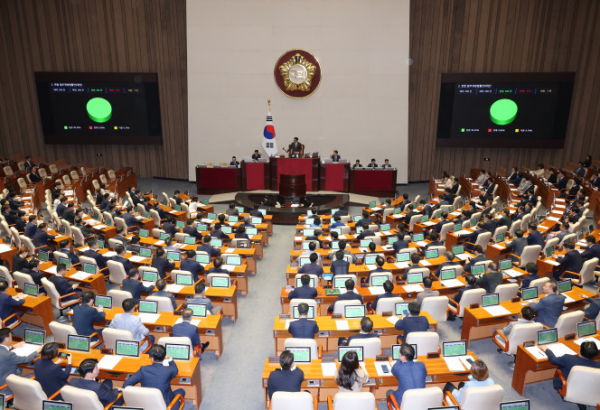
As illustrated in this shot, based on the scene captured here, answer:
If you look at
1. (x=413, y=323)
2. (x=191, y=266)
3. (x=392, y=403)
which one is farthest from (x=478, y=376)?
(x=191, y=266)

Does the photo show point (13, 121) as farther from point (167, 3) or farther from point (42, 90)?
point (167, 3)

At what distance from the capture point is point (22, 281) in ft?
28.6

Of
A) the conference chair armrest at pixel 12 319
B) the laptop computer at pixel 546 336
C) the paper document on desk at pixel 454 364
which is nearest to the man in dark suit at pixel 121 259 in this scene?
the conference chair armrest at pixel 12 319

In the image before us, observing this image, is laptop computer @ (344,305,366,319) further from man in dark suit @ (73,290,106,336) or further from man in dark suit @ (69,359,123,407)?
man in dark suit @ (73,290,106,336)

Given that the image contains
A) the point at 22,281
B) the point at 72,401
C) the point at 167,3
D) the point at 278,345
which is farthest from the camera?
the point at 167,3

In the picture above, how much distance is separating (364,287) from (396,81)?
1445cm

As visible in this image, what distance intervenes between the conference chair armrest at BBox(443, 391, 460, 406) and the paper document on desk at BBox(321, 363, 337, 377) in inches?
59.6

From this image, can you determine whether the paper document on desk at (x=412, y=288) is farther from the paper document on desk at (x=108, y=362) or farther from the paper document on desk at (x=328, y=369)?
the paper document on desk at (x=108, y=362)

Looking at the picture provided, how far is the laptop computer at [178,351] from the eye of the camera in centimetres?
629

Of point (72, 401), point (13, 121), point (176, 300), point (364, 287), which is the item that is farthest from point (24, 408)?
point (13, 121)

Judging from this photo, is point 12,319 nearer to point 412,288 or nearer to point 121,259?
point 121,259

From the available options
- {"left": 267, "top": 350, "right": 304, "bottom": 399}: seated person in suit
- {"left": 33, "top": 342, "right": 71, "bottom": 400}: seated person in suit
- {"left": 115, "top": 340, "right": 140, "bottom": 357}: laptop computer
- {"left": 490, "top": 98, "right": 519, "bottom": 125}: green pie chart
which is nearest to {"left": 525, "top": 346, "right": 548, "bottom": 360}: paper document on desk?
{"left": 267, "top": 350, "right": 304, "bottom": 399}: seated person in suit

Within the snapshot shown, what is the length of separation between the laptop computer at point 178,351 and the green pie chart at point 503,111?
19.1 metres

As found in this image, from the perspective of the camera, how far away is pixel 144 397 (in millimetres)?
5250
